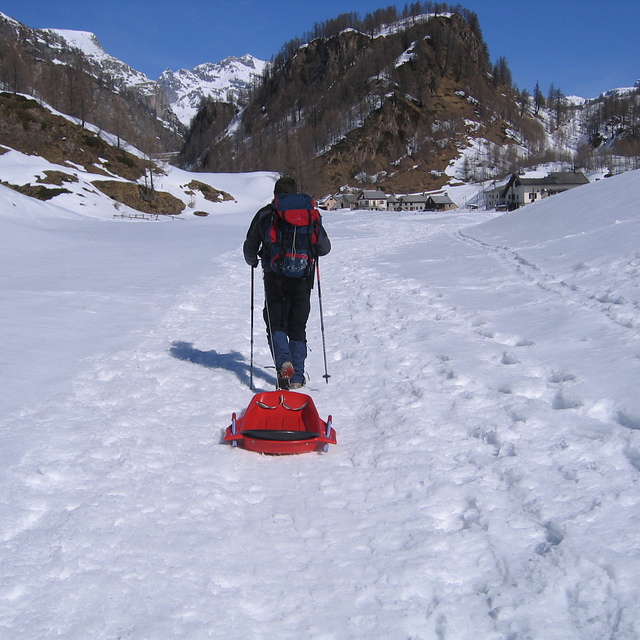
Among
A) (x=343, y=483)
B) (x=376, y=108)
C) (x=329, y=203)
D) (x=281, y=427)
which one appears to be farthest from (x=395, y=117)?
(x=343, y=483)

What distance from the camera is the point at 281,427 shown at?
433 centimetres

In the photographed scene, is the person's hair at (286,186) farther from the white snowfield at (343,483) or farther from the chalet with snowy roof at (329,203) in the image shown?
the chalet with snowy roof at (329,203)

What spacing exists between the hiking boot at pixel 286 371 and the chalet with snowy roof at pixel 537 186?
85994 mm

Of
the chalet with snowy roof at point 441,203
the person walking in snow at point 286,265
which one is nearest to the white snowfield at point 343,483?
the person walking in snow at point 286,265

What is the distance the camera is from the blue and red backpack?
4.86 metres

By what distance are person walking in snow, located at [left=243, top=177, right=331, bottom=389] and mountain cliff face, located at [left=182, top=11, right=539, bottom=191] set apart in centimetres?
11345

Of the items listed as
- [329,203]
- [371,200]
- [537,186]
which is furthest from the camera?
[371,200]

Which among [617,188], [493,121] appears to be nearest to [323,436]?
[617,188]

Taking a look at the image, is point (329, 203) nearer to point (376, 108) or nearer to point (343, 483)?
point (376, 108)

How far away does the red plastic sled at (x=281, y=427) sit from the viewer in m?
3.80

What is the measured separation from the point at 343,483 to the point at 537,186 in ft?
307

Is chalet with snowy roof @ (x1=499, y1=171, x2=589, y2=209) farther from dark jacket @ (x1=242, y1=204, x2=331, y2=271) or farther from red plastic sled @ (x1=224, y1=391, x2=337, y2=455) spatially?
red plastic sled @ (x1=224, y1=391, x2=337, y2=455)

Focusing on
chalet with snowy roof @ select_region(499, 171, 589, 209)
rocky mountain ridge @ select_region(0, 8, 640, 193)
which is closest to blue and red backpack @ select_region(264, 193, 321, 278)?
chalet with snowy roof @ select_region(499, 171, 589, 209)

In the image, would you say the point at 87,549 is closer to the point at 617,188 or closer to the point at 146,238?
the point at 617,188
